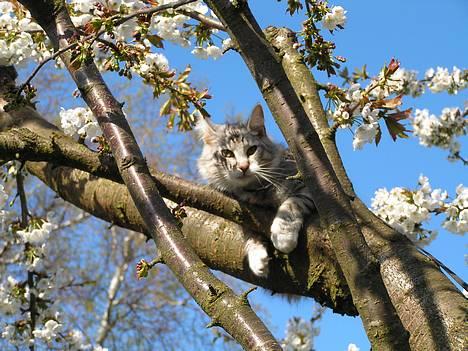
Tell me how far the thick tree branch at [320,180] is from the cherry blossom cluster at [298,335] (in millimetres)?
3126

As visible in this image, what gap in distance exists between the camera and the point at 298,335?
4625mm

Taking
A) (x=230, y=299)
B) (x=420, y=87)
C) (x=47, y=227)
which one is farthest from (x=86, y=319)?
(x=230, y=299)

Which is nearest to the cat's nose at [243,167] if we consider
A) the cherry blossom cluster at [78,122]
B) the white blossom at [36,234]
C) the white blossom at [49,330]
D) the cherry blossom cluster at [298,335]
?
the cherry blossom cluster at [78,122]

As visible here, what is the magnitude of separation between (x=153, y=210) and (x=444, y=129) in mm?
3680

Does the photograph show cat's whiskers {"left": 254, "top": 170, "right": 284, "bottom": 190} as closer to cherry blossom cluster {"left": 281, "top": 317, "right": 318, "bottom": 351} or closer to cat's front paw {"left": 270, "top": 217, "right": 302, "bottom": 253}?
cat's front paw {"left": 270, "top": 217, "right": 302, "bottom": 253}

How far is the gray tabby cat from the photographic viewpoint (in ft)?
7.27

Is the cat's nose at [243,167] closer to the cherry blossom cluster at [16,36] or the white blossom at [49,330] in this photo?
the cherry blossom cluster at [16,36]

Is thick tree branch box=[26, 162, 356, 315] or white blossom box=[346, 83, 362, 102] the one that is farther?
white blossom box=[346, 83, 362, 102]

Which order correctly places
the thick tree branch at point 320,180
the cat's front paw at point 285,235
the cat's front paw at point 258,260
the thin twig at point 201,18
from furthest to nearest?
the thin twig at point 201,18, the cat's front paw at point 258,260, the cat's front paw at point 285,235, the thick tree branch at point 320,180

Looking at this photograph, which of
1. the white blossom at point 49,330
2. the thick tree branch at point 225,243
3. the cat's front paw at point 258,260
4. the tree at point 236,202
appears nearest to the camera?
the tree at point 236,202

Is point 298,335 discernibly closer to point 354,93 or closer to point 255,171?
point 255,171

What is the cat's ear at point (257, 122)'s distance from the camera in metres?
3.20

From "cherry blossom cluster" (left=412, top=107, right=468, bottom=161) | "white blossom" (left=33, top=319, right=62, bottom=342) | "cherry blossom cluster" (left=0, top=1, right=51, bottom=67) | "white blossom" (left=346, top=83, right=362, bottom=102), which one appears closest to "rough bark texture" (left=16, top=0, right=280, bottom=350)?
"cherry blossom cluster" (left=0, top=1, right=51, bottom=67)

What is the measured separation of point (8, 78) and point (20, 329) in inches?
47.7
